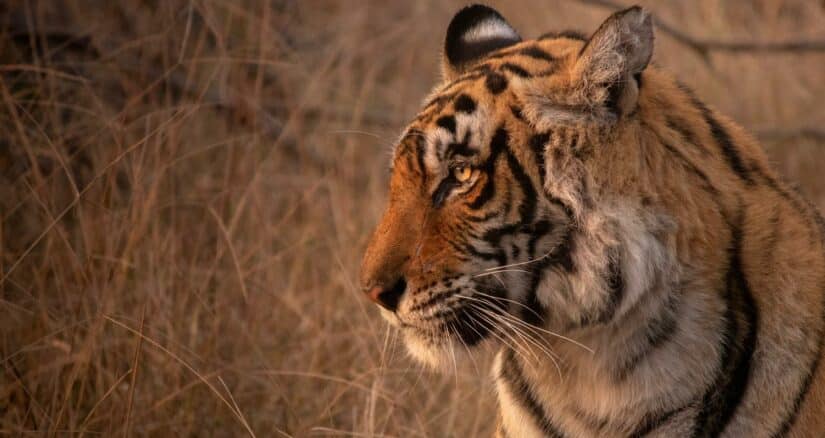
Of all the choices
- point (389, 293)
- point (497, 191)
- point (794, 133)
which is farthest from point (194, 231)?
point (794, 133)

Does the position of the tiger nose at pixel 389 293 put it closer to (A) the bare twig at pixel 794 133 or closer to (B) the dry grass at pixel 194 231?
(B) the dry grass at pixel 194 231

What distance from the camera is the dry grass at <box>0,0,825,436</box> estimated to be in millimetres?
3035

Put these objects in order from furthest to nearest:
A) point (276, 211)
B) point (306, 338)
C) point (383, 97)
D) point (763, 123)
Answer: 1. point (383, 97)
2. point (763, 123)
3. point (276, 211)
4. point (306, 338)

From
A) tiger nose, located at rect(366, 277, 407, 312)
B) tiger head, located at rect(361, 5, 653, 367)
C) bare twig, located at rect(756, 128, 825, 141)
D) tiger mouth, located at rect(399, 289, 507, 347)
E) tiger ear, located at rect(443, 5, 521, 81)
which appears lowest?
bare twig, located at rect(756, 128, 825, 141)

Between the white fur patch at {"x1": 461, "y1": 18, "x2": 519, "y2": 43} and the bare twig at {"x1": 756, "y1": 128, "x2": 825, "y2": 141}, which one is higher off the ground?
the white fur patch at {"x1": 461, "y1": 18, "x2": 519, "y2": 43}

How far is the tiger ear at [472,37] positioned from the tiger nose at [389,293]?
0.70 metres

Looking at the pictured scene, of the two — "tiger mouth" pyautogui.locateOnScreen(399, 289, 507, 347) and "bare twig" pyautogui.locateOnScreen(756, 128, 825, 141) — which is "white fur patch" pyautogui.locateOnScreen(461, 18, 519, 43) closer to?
"tiger mouth" pyautogui.locateOnScreen(399, 289, 507, 347)

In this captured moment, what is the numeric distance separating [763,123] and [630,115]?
446cm

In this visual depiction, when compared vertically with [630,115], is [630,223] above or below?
below

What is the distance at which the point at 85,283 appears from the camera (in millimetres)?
3006

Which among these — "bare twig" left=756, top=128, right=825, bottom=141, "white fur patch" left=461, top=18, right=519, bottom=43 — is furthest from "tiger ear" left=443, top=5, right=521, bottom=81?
"bare twig" left=756, top=128, right=825, bottom=141

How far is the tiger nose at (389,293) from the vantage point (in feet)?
7.55

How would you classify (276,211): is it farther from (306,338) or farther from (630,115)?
(630,115)

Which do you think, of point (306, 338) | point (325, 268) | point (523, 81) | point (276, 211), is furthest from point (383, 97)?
point (523, 81)
